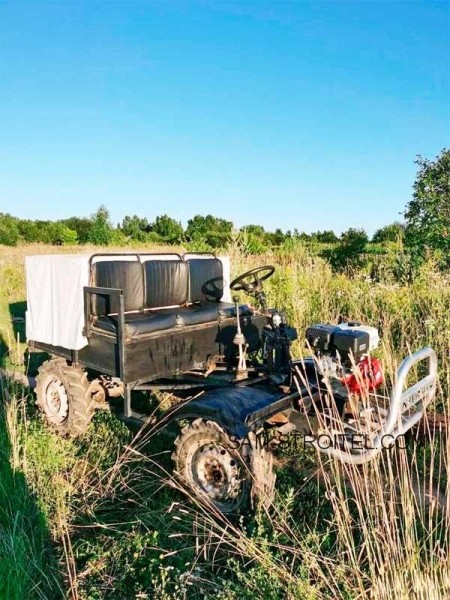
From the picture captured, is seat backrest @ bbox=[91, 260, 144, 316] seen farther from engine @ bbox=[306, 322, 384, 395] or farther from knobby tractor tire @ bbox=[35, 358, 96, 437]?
engine @ bbox=[306, 322, 384, 395]

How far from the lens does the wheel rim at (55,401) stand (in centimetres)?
424

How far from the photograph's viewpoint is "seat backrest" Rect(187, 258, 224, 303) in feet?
16.9

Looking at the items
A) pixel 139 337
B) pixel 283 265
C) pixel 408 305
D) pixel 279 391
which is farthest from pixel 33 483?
pixel 283 265

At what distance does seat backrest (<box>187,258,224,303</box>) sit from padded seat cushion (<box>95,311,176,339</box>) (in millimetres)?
1103

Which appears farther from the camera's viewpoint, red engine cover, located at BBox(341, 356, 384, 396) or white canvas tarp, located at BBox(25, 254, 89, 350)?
white canvas tarp, located at BBox(25, 254, 89, 350)

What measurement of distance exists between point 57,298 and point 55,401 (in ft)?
3.31

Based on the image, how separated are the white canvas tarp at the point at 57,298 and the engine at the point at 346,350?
2.00 m

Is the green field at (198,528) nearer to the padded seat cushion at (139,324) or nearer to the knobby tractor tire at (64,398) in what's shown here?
the knobby tractor tire at (64,398)

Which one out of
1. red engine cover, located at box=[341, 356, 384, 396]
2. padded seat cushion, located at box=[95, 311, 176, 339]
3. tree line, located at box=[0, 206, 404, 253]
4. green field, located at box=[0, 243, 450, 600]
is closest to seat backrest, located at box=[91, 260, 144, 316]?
padded seat cushion, located at box=[95, 311, 176, 339]

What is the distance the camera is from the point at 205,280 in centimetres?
529

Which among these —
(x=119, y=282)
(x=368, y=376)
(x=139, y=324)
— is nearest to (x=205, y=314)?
(x=139, y=324)

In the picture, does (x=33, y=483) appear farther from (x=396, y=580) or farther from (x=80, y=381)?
(x=396, y=580)

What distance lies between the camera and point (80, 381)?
411 cm

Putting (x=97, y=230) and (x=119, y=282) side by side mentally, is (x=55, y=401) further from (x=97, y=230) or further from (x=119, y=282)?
(x=97, y=230)
